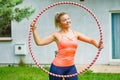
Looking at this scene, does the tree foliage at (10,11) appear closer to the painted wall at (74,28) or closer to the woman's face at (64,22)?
the painted wall at (74,28)

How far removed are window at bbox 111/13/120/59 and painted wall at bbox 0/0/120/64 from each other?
8.7 inches

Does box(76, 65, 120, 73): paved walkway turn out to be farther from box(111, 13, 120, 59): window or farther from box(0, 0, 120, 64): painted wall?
box(111, 13, 120, 59): window

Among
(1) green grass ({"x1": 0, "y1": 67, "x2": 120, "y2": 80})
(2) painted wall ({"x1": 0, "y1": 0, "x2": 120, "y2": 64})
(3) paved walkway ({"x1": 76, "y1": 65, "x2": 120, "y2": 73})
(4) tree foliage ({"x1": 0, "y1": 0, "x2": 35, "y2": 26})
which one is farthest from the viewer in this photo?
(2) painted wall ({"x1": 0, "y1": 0, "x2": 120, "y2": 64})

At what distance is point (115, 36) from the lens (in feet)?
50.7

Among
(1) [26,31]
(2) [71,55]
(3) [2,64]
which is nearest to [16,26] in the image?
(1) [26,31]

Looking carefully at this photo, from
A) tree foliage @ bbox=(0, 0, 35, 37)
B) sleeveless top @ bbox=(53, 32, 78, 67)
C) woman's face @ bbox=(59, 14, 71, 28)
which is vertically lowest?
sleeveless top @ bbox=(53, 32, 78, 67)

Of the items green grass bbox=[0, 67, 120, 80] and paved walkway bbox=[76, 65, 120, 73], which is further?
paved walkway bbox=[76, 65, 120, 73]

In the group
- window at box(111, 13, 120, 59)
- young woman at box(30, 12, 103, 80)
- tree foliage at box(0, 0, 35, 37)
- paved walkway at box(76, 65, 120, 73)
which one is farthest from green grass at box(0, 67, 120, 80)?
young woman at box(30, 12, 103, 80)

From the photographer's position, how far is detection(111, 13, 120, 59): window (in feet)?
50.5

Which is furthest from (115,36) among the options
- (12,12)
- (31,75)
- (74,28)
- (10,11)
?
(10,11)

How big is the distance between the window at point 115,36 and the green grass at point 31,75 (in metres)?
2.57

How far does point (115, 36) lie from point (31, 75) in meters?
4.09

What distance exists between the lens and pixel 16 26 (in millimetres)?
15453

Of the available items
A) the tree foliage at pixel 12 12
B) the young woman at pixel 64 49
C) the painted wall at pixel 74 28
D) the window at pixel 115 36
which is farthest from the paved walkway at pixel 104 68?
the young woman at pixel 64 49
